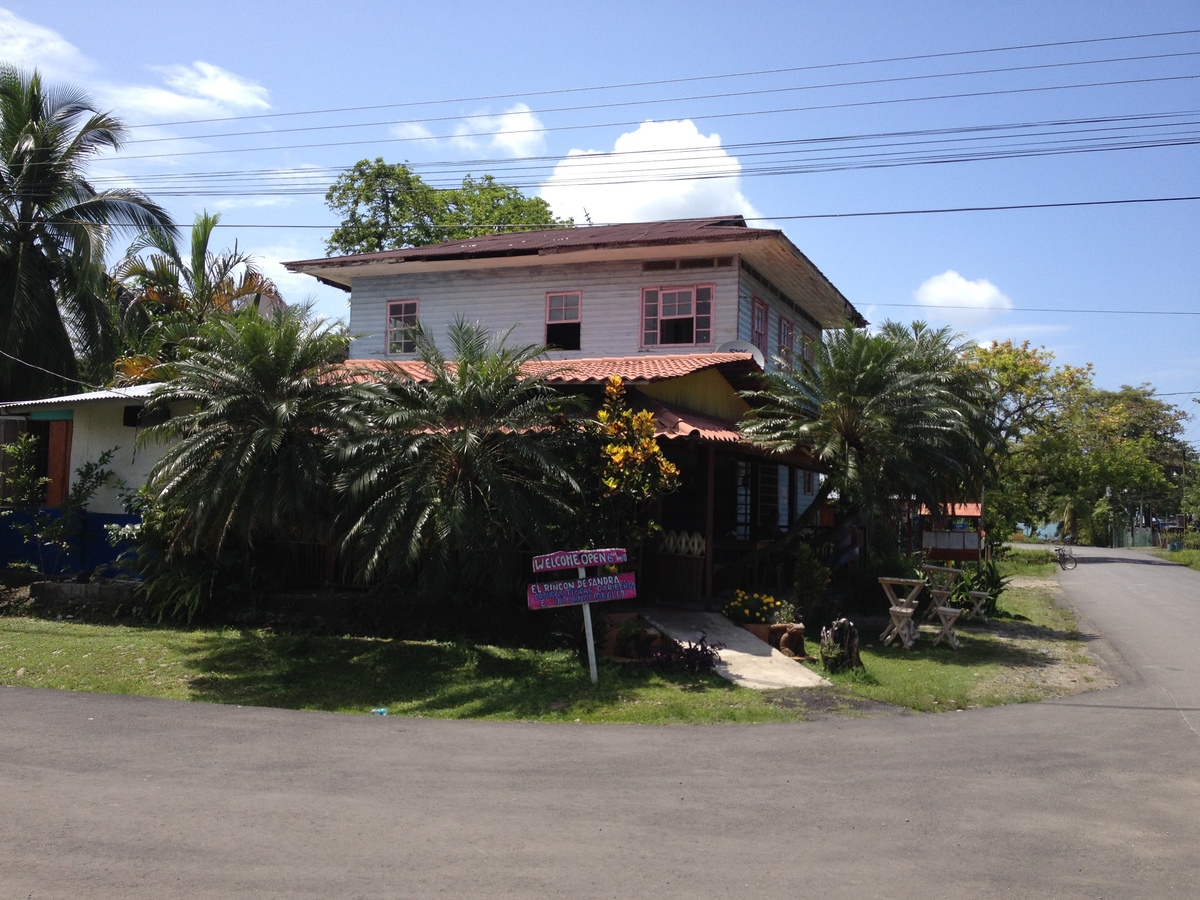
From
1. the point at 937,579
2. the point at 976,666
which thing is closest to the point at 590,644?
the point at 976,666

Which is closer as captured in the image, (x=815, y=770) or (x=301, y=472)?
(x=815, y=770)

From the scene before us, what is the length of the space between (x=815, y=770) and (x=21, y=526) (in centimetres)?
1501

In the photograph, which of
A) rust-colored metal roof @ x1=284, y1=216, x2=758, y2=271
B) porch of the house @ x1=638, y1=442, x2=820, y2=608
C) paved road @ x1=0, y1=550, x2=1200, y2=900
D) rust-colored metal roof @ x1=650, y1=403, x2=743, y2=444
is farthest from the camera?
rust-colored metal roof @ x1=284, y1=216, x2=758, y2=271

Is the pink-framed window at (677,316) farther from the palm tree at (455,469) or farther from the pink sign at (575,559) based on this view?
the pink sign at (575,559)

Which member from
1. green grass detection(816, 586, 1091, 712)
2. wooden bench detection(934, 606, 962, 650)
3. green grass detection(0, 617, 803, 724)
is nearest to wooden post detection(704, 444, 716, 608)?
green grass detection(816, 586, 1091, 712)

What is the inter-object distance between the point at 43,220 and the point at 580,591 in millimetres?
18615

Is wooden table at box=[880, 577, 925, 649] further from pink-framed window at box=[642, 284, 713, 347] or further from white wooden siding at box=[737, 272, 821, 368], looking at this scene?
pink-framed window at box=[642, 284, 713, 347]

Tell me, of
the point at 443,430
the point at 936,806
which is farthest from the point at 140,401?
the point at 936,806

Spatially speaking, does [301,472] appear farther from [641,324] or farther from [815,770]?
[641,324]

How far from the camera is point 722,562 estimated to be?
18828 mm

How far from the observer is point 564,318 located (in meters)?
22.2

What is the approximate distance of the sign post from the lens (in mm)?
11594

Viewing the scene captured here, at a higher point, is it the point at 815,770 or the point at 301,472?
the point at 301,472

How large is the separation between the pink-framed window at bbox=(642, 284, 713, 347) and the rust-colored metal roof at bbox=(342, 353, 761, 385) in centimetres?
232
